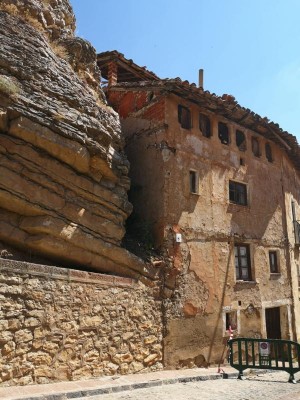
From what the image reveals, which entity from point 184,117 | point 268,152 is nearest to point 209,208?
point 184,117

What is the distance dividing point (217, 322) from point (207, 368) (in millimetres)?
1361

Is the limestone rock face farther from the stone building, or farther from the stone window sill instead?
the stone window sill

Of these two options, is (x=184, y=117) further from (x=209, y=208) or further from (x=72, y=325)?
(x=72, y=325)

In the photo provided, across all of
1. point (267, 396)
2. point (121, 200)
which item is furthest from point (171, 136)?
point (267, 396)

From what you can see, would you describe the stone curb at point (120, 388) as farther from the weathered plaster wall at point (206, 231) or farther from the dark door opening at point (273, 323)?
the dark door opening at point (273, 323)

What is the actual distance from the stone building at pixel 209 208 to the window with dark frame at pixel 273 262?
0.04 meters

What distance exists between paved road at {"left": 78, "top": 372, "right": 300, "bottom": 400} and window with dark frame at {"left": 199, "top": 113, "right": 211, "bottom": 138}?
788 cm

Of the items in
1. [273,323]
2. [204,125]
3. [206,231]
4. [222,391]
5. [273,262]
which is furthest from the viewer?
[273,262]

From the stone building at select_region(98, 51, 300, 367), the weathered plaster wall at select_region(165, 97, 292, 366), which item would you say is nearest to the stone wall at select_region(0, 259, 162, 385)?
the stone building at select_region(98, 51, 300, 367)

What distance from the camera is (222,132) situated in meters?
13.8

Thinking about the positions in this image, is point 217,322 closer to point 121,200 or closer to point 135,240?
point 135,240

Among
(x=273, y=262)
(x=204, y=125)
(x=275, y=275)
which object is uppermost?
(x=204, y=125)

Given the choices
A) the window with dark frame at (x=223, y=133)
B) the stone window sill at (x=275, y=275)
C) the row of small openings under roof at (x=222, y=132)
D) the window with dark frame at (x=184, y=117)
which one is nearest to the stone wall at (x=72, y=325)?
the stone window sill at (x=275, y=275)

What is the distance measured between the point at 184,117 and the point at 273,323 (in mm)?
8213
